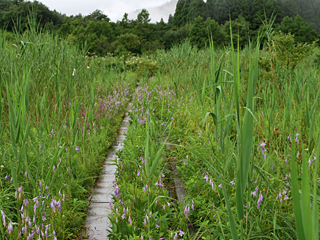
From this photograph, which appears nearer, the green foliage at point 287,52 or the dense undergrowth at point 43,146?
the dense undergrowth at point 43,146

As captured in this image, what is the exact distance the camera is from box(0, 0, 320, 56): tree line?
1053 inches

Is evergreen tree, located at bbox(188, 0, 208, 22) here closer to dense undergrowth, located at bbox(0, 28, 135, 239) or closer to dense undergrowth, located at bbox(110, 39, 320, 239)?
dense undergrowth, located at bbox(0, 28, 135, 239)

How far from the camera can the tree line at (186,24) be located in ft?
87.8

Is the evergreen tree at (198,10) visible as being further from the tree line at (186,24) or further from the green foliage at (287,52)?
the green foliage at (287,52)

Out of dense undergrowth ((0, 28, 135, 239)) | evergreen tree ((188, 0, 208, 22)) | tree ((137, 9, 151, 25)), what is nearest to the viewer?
dense undergrowth ((0, 28, 135, 239))

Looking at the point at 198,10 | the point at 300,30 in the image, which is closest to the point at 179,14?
the point at 198,10

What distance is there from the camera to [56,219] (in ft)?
6.00

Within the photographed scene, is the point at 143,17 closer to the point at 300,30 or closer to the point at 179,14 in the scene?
the point at 179,14

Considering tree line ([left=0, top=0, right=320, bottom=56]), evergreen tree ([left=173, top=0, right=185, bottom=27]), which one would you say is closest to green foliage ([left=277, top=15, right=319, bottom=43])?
tree line ([left=0, top=0, right=320, bottom=56])

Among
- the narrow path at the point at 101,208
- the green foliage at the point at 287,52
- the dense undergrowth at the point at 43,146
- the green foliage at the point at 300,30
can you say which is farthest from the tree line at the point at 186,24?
the narrow path at the point at 101,208

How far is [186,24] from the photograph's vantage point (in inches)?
1512

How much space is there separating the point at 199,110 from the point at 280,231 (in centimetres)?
259

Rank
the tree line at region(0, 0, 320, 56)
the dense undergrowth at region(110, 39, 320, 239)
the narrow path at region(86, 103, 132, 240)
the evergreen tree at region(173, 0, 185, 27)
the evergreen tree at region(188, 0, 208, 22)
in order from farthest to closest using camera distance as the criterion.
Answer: the evergreen tree at region(173, 0, 185, 27) < the evergreen tree at region(188, 0, 208, 22) < the tree line at region(0, 0, 320, 56) < the narrow path at region(86, 103, 132, 240) < the dense undergrowth at region(110, 39, 320, 239)

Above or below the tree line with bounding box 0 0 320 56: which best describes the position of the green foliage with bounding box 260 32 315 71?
below
